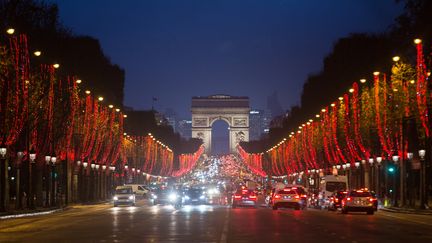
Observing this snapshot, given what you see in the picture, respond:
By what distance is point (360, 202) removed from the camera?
198ft

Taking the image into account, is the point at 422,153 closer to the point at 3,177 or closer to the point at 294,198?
the point at 294,198

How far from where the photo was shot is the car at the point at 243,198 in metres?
78.6

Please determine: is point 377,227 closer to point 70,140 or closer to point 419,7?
point 419,7

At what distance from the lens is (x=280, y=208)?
74.9 m

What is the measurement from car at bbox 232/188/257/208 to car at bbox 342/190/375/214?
61.7ft

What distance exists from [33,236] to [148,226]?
7.15m

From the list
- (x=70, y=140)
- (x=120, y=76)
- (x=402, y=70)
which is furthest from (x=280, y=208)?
(x=120, y=76)

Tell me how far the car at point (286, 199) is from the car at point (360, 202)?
10.5 metres

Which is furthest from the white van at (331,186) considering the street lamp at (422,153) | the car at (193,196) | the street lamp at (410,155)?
the car at (193,196)

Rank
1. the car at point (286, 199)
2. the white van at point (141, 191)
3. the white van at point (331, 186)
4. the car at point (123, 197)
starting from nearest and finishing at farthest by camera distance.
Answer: the car at point (286, 199) < the white van at point (331, 186) < the car at point (123, 197) < the white van at point (141, 191)

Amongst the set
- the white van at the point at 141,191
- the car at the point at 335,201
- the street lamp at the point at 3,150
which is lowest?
the car at the point at 335,201

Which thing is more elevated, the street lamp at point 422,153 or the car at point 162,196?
the street lamp at point 422,153

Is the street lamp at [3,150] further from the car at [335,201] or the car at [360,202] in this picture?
the car at [335,201]

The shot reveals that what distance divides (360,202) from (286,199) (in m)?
11.5
